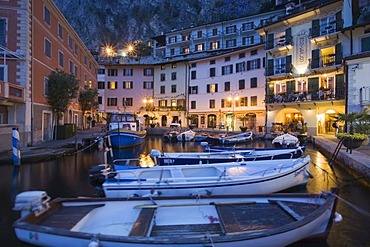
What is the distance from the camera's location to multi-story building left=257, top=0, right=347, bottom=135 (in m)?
34.2

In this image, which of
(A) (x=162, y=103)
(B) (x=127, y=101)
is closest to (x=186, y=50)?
(A) (x=162, y=103)

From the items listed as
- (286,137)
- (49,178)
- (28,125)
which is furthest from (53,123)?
(286,137)

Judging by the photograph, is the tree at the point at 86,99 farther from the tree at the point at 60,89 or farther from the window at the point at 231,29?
the window at the point at 231,29

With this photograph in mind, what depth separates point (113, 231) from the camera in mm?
6152

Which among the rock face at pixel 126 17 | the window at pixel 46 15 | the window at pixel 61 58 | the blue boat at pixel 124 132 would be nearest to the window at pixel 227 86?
the blue boat at pixel 124 132

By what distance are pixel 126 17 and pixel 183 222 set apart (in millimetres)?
117133

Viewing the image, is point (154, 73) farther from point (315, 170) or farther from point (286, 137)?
point (315, 170)

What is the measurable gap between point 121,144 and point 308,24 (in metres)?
27.9

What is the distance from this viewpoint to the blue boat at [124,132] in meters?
26.9

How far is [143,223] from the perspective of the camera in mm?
6055

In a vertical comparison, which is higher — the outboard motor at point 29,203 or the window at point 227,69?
the window at point 227,69

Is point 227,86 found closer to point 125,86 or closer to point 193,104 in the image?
point 193,104

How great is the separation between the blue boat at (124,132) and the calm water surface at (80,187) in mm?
6601

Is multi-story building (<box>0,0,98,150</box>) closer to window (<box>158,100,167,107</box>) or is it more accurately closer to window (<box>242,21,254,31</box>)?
window (<box>158,100,167,107</box>)
